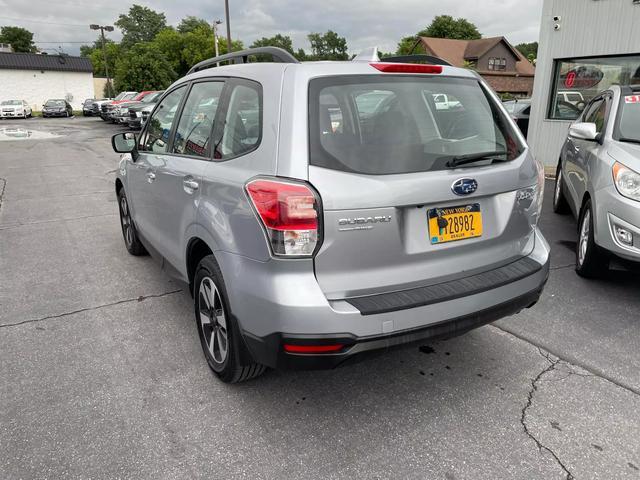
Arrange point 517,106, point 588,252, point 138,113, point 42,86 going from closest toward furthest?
point 588,252 < point 517,106 < point 138,113 < point 42,86

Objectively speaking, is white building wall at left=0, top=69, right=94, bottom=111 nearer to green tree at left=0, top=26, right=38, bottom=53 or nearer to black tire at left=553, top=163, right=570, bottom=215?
green tree at left=0, top=26, right=38, bottom=53

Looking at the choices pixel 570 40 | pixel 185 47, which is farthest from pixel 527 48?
pixel 570 40

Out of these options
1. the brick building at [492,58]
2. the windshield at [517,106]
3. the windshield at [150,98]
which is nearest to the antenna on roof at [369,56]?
the windshield at [517,106]

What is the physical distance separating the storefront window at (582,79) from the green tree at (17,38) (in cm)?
11298

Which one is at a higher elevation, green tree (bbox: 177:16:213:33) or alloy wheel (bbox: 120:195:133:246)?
green tree (bbox: 177:16:213:33)

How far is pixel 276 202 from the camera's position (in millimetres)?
2285

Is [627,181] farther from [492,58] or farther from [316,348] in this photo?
[492,58]

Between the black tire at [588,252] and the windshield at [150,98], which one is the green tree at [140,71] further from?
the black tire at [588,252]

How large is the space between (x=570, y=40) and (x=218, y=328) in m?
11.0

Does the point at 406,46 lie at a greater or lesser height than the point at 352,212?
greater

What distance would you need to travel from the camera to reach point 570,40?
10984 mm

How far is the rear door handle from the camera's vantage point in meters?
3.01

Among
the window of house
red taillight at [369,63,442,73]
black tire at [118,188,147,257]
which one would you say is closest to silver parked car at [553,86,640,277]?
red taillight at [369,63,442,73]

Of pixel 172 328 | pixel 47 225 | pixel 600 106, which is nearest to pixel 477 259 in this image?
pixel 172 328
